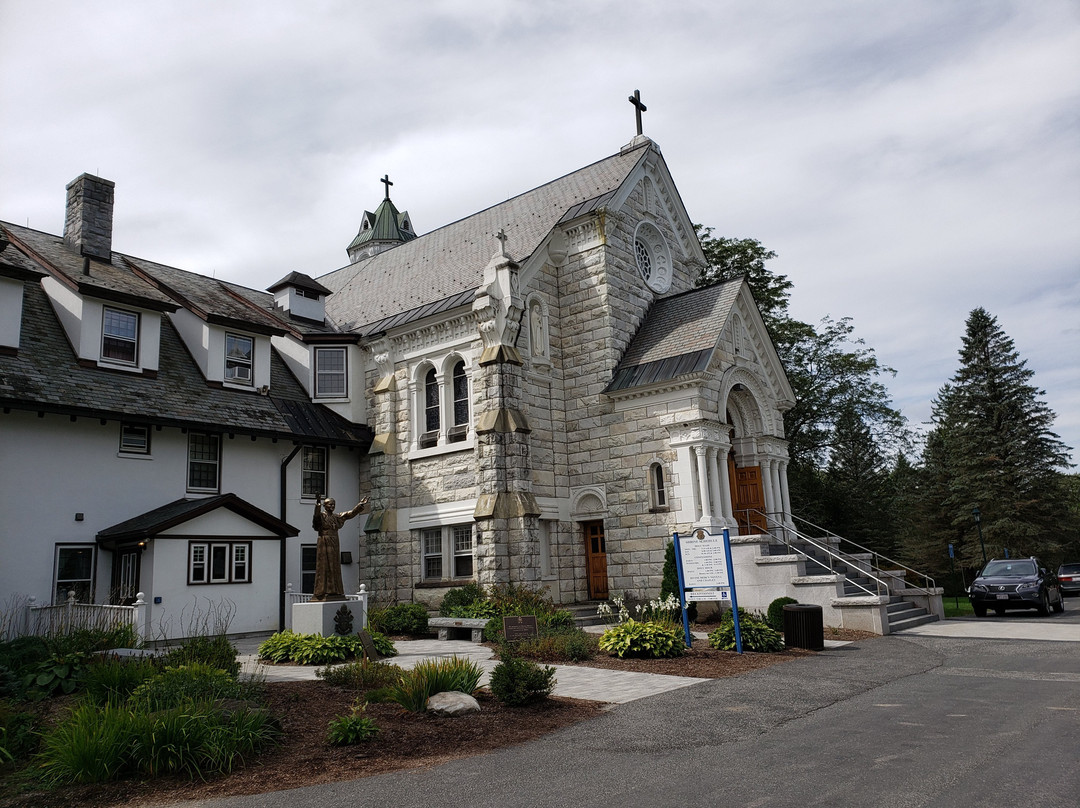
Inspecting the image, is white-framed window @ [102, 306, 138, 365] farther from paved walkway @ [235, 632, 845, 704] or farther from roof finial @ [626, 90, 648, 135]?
roof finial @ [626, 90, 648, 135]

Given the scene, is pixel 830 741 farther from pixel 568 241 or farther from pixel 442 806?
pixel 568 241

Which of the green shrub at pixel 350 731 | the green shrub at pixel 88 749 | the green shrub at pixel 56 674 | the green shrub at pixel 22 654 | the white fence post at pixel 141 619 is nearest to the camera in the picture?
the green shrub at pixel 88 749

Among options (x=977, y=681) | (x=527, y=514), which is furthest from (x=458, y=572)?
(x=977, y=681)

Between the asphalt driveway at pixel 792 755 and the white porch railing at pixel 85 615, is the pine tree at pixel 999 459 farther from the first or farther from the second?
the white porch railing at pixel 85 615

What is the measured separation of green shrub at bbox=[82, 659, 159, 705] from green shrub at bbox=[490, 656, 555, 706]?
164 inches

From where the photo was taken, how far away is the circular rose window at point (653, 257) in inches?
987

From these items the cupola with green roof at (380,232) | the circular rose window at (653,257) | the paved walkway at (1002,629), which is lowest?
the paved walkway at (1002,629)

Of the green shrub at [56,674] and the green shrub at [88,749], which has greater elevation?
the green shrub at [56,674]

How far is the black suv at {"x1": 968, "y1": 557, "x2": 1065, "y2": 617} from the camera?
20422 mm

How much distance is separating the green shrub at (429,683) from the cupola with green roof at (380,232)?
4560 centimetres

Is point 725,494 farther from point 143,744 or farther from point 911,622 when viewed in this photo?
point 143,744

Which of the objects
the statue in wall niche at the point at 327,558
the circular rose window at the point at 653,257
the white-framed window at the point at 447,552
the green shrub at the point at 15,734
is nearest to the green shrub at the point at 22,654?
the green shrub at the point at 15,734

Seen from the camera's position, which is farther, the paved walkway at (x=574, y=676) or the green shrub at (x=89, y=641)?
the green shrub at (x=89, y=641)

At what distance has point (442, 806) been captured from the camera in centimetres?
609
